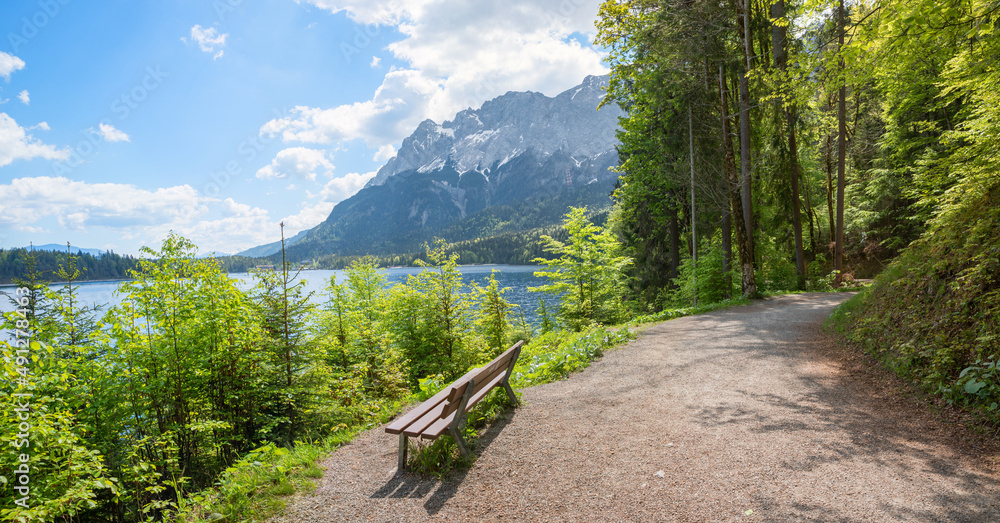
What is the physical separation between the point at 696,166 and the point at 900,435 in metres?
14.6

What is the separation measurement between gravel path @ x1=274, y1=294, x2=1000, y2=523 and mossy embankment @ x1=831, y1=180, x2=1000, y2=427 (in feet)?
1.34

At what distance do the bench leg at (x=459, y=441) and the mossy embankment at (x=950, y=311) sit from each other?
5.37 m

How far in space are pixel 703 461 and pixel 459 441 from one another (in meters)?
2.47

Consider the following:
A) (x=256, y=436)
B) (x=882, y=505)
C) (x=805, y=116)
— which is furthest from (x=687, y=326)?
(x=805, y=116)

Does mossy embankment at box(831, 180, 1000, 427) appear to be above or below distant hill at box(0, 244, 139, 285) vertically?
below

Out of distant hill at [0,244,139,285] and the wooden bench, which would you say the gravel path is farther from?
distant hill at [0,244,139,285]

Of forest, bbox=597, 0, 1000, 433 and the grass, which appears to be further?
forest, bbox=597, 0, 1000, 433

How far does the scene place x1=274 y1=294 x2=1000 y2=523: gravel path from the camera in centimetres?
343

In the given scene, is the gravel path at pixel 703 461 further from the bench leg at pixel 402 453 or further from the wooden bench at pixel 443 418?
the wooden bench at pixel 443 418

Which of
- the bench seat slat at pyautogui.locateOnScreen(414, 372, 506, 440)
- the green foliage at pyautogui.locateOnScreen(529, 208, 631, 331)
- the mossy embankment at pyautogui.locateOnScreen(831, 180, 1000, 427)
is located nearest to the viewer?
the bench seat slat at pyautogui.locateOnScreen(414, 372, 506, 440)

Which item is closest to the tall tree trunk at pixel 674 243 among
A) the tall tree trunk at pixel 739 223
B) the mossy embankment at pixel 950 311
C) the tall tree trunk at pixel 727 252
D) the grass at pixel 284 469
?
the tall tree trunk at pixel 727 252

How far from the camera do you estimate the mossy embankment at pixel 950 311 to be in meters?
4.75

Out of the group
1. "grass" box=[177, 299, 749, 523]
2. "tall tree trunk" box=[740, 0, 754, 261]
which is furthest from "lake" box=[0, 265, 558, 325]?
Result: "tall tree trunk" box=[740, 0, 754, 261]

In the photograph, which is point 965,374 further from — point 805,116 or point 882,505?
point 805,116
